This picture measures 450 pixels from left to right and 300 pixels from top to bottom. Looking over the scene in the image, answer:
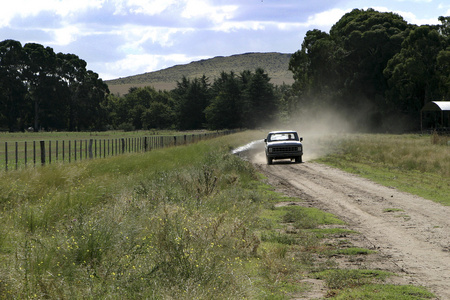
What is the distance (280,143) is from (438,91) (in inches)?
1666

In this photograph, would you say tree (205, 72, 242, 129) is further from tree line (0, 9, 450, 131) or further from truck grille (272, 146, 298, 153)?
truck grille (272, 146, 298, 153)

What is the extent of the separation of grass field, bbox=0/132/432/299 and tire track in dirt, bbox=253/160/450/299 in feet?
1.94

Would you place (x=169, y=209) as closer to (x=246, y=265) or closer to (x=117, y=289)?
(x=246, y=265)

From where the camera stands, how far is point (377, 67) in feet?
238

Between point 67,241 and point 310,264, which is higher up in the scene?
point 67,241

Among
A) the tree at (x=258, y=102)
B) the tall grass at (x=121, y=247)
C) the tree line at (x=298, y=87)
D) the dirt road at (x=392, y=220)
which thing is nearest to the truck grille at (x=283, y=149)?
the dirt road at (x=392, y=220)

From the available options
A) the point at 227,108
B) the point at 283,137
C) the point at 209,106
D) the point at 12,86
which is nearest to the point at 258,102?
the point at 227,108

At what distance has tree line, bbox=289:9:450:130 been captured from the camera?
6181 centimetres

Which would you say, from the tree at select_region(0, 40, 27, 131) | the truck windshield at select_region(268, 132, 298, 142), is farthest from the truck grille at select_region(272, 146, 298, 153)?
the tree at select_region(0, 40, 27, 131)

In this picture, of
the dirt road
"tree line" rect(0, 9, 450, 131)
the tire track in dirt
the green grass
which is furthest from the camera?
"tree line" rect(0, 9, 450, 131)

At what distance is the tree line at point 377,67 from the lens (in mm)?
61812

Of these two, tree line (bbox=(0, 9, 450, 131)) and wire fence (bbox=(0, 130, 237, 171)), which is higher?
tree line (bbox=(0, 9, 450, 131))

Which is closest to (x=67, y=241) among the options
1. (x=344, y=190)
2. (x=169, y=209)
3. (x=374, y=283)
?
(x=169, y=209)

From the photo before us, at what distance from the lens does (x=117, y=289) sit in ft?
18.0
